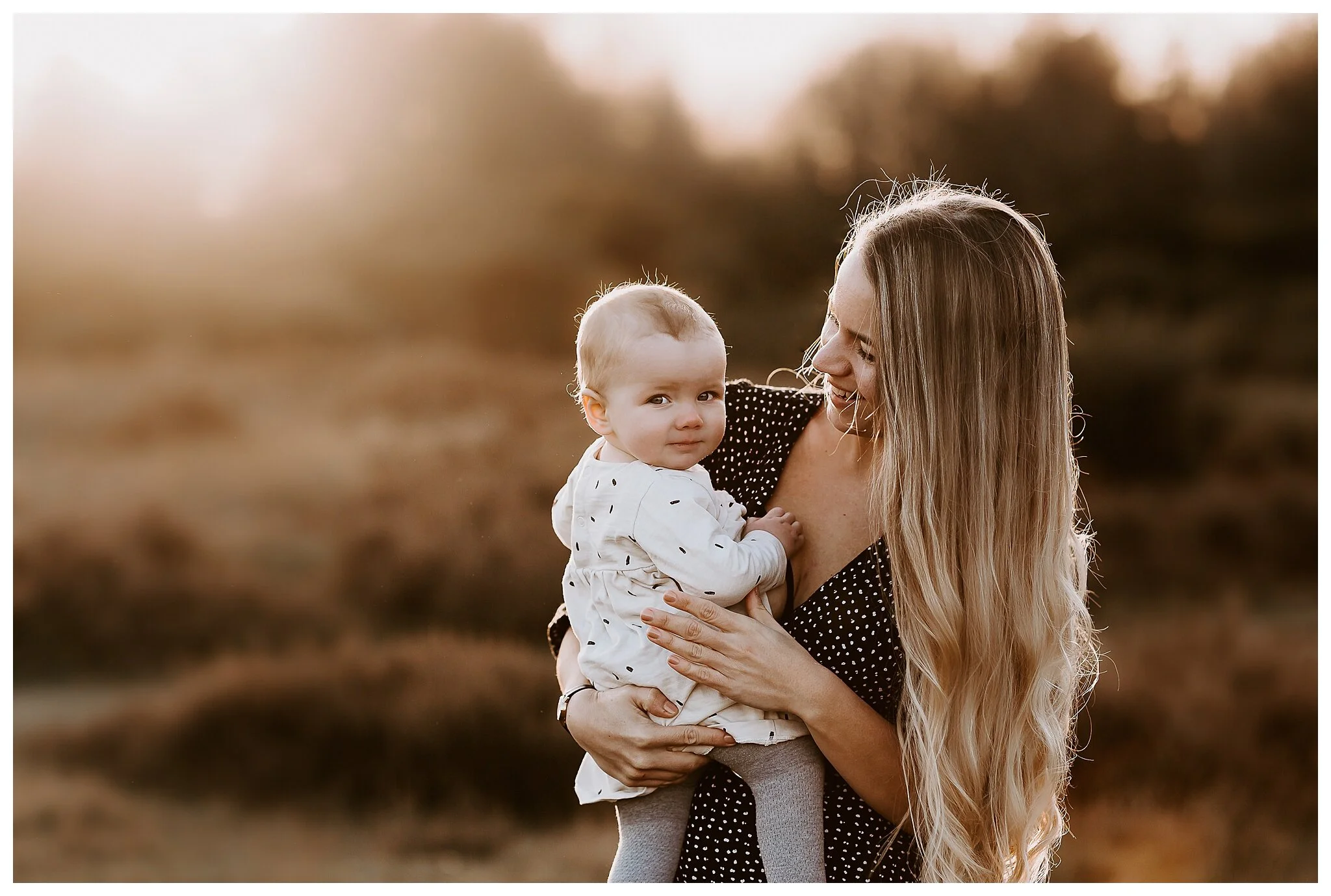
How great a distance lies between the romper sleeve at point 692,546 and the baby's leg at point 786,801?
0.74ft

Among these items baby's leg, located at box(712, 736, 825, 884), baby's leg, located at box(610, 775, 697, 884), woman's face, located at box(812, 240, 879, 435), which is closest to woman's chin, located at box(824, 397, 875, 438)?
woman's face, located at box(812, 240, 879, 435)

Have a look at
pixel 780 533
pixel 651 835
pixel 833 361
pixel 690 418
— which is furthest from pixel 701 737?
pixel 833 361

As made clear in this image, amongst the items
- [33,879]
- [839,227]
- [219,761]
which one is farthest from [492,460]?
[33,879]

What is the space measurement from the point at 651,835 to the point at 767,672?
325 millimetres

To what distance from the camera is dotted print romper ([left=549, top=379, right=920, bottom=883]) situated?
1.64 m

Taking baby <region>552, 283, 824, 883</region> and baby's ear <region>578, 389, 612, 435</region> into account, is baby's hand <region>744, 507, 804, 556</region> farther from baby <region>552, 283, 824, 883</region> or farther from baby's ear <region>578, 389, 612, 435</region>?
baby's ear <region>578, 389, 612, 435</region>

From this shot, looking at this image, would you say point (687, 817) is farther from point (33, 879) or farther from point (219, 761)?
point (33, 879)

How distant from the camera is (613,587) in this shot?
161 centimetres

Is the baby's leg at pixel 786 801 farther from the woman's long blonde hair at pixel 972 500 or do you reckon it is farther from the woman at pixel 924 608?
the woman's long blonde hair at pixel 972 500

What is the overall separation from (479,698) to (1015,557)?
3.66m

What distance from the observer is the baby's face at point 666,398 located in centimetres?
158

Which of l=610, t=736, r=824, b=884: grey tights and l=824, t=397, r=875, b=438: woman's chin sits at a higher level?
l=824, t=397, r=875, b=438: woman's chin

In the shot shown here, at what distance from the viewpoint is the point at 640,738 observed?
Answer: 158 centimetres

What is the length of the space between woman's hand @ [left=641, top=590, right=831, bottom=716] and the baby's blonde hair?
35cm
